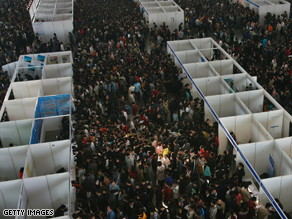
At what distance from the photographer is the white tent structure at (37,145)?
32.3 feet

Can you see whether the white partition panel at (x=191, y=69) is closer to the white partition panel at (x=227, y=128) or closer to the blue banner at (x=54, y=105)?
the white partition panel at (x=227, y=128)

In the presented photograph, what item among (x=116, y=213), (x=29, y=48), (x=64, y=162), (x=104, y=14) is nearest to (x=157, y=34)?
(x=104, y=14)

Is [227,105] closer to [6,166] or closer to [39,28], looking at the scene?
[6,166]

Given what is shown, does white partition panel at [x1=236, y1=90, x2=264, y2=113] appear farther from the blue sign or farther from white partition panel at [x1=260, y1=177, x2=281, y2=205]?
white partition panel at [x1=260, y1=177, x2=281, y2=205]

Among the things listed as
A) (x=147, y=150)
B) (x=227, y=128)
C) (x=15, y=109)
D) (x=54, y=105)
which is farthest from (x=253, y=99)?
(x=15, y=109)

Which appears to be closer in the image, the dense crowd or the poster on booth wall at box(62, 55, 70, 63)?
the dense crowd

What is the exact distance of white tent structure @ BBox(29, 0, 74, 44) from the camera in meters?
22.6

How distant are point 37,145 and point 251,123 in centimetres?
726

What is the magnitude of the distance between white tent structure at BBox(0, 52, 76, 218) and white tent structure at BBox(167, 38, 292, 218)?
17.0ft

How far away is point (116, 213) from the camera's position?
957cm

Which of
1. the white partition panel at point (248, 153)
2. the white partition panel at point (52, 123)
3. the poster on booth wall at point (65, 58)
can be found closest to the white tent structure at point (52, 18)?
the poster on booth wall at point (65, 58)

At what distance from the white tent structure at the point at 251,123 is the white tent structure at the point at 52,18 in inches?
377

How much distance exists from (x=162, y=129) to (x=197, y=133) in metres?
1.20

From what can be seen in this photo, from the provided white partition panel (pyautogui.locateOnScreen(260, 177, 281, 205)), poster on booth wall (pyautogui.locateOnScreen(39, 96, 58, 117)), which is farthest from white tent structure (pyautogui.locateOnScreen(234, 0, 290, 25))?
white partition panel (pyautogui.locateOnScreen(260, 177, 281, 205))
